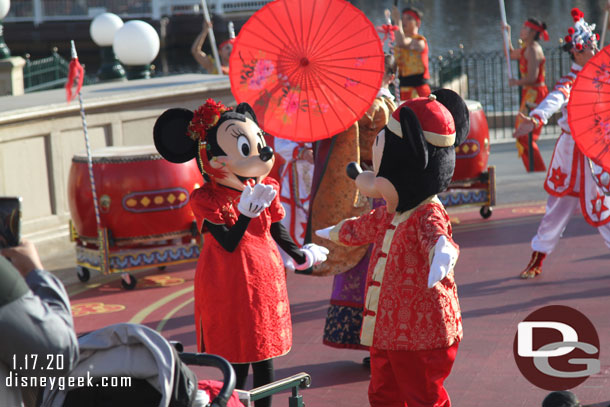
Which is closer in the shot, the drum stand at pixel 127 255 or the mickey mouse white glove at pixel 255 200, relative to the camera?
the mickey mouse white glove at pixel 255 200

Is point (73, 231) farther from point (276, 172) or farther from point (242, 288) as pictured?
point (242, 288)

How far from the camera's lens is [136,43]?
11227 millimetres

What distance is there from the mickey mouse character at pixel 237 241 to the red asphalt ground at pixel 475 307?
13cm

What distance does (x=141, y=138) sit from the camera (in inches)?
363

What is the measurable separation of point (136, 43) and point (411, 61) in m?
3.36

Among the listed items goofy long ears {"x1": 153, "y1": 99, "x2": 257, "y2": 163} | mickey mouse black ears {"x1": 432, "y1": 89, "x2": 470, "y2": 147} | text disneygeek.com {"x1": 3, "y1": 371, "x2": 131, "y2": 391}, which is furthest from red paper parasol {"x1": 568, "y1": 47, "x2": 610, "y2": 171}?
text disneygeek.com {"x1": 3, "y1": 371, "x2": 131, "y2": 391}

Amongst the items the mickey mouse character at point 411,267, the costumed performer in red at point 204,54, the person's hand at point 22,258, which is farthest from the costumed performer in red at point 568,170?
the costumed performer in red at point 204,54

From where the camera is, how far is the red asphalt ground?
5324 millimetres

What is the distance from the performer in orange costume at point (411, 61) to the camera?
39.8ft

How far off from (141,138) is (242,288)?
4.93 meters

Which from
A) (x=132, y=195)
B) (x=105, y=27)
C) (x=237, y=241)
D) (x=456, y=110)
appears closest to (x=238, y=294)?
(x=237, y=241)

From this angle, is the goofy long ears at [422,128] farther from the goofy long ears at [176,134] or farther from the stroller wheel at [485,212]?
the stroller wheel at [485,212]

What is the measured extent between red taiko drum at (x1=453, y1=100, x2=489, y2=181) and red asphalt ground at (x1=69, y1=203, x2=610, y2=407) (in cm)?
55

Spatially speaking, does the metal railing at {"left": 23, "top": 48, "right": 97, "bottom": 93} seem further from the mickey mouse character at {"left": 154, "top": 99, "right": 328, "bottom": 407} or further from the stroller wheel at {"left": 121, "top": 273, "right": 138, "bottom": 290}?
the mickey mouse character at {"left": 154, "top": 99, "right": 328, "bottom": 407}
